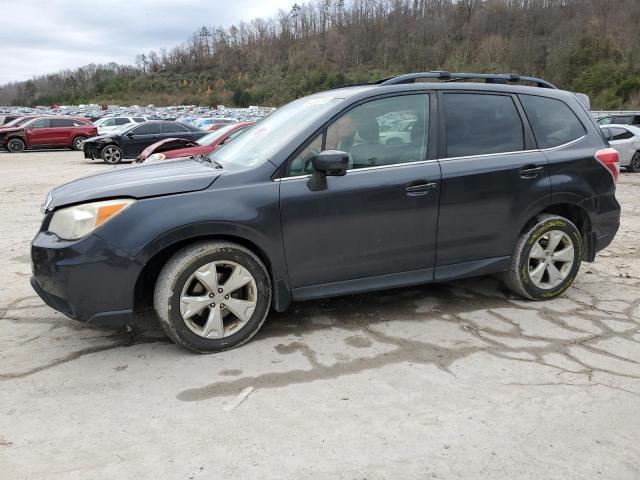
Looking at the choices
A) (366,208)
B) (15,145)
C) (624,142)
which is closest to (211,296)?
(366,208)

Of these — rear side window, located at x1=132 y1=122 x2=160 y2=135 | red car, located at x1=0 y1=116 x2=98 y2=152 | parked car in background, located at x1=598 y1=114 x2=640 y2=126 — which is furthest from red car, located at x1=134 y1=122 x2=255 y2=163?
red car, located at x1=0 y1=116 x2=98 y2=152

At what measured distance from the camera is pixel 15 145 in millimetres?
24109

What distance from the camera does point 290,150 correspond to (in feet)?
11.6

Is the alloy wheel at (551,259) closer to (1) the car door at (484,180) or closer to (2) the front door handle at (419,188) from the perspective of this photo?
(1) the car door at (484,180)

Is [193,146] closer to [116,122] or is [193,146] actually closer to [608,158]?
[608,158]

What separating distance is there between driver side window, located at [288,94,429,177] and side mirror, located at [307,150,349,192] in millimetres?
102

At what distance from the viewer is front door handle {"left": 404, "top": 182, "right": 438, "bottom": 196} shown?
370 centimetres

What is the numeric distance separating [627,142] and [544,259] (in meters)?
12.8

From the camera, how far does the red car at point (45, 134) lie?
23984mm

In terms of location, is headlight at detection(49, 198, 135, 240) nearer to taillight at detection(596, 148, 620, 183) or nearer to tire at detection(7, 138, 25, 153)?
taillight at detection(596, 148, 620, 183)

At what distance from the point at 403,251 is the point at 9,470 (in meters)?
2.58

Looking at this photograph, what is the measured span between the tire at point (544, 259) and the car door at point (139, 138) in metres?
16.4

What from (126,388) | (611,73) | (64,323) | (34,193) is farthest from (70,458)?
(611,73)

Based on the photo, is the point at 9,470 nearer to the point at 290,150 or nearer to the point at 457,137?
the point at 290,150
